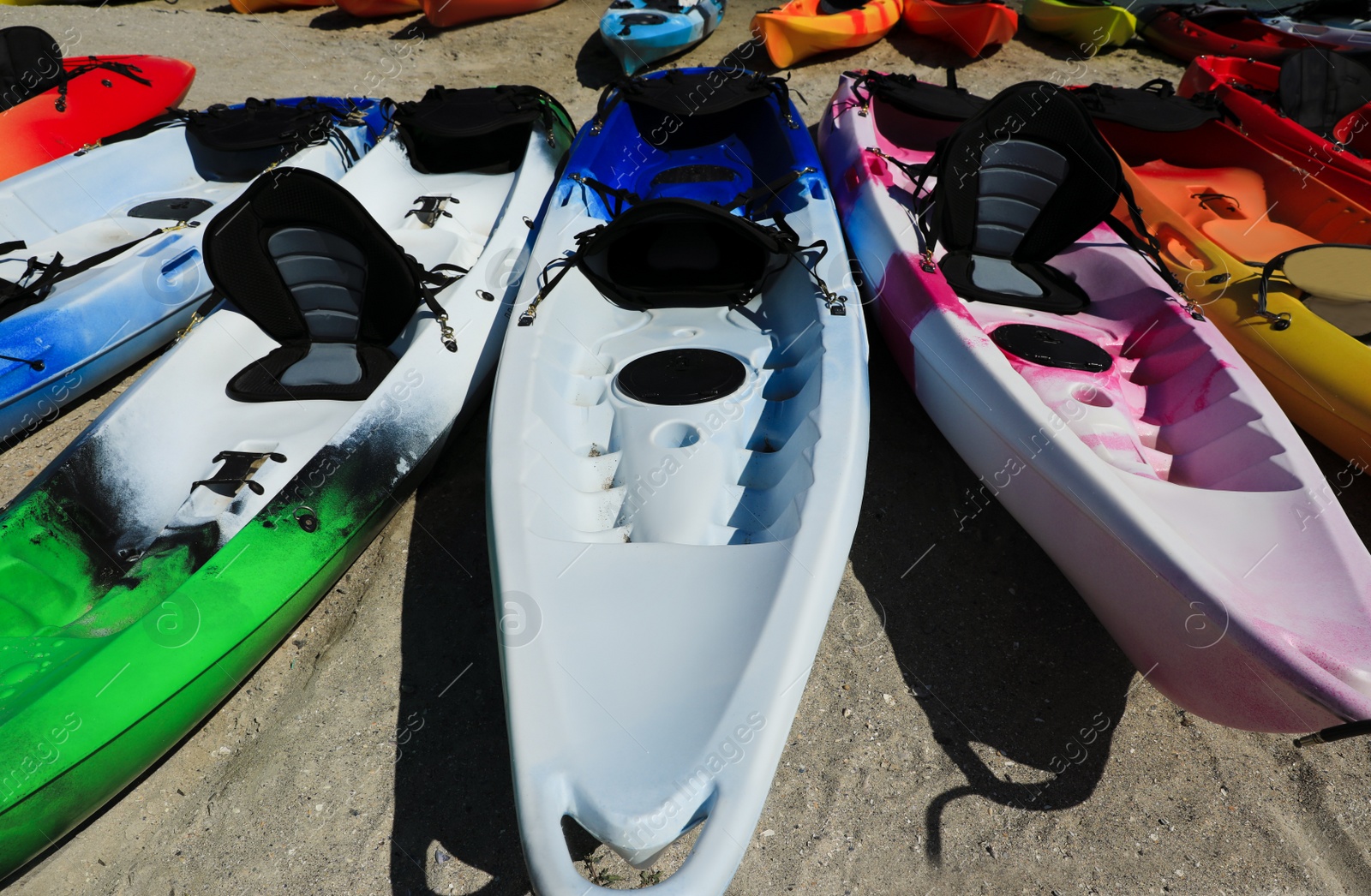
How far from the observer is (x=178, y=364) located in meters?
2.74

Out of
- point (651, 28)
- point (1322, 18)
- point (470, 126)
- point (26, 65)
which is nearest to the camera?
point (470, 126)

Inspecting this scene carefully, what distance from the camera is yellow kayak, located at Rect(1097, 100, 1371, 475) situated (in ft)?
9.04

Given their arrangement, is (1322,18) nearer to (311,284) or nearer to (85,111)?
(311,284)

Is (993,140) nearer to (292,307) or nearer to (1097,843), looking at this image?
(1097,843)

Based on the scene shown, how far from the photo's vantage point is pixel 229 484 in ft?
8.28

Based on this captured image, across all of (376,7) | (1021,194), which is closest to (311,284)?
(1021,194)

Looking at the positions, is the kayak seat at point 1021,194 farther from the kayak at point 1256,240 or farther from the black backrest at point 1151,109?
the black backrest at point 1151,109

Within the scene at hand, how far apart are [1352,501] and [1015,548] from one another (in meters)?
1.51

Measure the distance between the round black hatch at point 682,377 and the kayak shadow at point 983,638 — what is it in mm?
815

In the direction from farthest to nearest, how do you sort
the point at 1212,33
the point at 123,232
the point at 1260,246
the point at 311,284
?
the point at 1212,33 < the point at 123,232 < the point at 1260,246 < the point at 311,284

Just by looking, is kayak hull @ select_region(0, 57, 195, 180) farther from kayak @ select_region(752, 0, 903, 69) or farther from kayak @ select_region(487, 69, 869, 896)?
kayak @ select_region(752, 0, 903, 69)

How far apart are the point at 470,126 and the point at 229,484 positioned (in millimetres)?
2534

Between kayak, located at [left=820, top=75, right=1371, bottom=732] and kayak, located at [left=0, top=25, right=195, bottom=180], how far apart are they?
4.87 m

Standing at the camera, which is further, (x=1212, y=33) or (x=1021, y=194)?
(x=1212, y=33)
